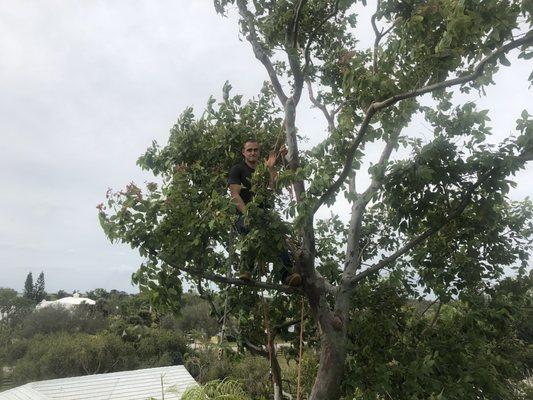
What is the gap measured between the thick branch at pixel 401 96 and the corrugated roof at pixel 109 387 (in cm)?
760

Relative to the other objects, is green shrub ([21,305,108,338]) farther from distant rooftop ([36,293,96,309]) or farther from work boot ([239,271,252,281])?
work boot ([239,271,252,281])

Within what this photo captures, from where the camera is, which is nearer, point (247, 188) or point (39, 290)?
point (247, 188)

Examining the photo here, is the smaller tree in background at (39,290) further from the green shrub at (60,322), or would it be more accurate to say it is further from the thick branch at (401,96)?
the thick branch at (401,96)

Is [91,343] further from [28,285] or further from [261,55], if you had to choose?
[28,285]

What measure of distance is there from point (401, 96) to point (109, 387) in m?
11.1

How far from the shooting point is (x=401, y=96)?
330 cm

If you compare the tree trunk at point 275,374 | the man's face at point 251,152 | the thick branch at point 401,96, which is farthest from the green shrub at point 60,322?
the thick branch at point 401,96

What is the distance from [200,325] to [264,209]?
110ft

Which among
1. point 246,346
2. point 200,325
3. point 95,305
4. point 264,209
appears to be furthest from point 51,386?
point 95,305

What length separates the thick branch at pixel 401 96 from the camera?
10.1 ft

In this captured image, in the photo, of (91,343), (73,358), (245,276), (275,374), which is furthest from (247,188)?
(91,343)

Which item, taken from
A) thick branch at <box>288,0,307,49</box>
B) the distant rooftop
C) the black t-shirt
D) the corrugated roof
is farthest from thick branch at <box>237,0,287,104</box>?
the distant rooftop

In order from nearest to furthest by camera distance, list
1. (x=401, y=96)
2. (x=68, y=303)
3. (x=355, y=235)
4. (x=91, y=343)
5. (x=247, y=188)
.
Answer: (x=401, y=96), (x=247, y=188), (x=355, y=235), (x=91, y=343), (x=68, y=303)

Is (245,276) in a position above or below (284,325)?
above
